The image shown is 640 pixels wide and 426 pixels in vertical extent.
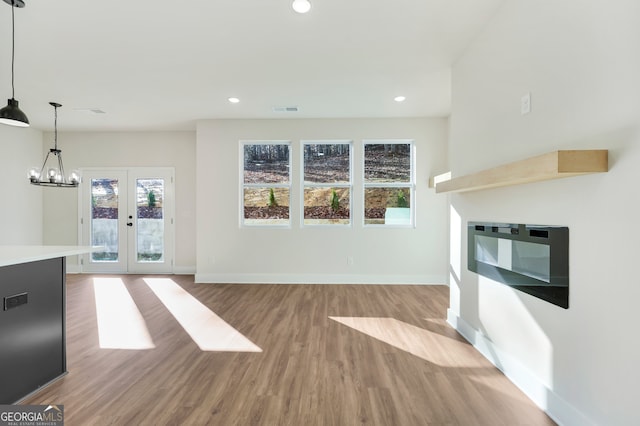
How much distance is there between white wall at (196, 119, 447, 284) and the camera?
5.12 meters

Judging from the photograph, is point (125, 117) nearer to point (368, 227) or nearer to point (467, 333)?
point (368, 227)

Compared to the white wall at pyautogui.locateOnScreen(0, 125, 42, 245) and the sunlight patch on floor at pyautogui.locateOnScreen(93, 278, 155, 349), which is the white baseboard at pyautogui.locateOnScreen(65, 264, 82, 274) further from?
the sunlight patch on floor at pyautogui.locateOnScreen(93, 278, 155, 349)

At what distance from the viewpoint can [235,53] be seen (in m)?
2.99

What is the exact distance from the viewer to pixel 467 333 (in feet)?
9.45

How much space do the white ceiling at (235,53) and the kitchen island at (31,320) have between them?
6.35ft

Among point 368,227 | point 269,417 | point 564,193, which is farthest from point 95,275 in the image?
point 564,193

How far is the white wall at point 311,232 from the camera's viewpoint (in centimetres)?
512

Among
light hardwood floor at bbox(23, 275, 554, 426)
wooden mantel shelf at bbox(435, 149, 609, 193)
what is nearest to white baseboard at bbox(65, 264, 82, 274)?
light hardwood floor at bbox(23, 275, 554, 426)

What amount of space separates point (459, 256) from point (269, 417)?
2.36 m

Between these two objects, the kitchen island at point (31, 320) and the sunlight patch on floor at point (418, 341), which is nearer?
the kitchen island at point (31, 320)

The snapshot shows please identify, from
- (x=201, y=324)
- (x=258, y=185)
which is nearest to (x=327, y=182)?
(x=258, y=185)

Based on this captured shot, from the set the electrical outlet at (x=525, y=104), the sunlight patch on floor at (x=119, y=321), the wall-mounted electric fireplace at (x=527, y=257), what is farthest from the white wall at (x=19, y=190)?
the electrical outlet at (x=525, y=104)

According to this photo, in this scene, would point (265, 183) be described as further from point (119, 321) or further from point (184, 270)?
point (119, 321)

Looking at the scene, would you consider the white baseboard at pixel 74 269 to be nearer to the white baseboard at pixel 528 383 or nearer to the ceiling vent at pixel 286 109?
the ceiling vent at pixel 286 109
